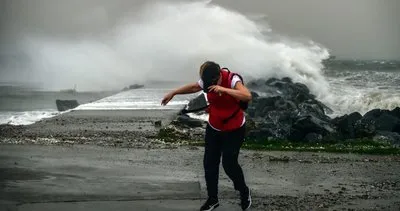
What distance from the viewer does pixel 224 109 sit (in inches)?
228

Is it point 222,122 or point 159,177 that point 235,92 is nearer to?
point 222,122

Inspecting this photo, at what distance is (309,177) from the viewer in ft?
27.5

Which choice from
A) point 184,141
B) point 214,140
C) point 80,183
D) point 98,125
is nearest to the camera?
point 214,140

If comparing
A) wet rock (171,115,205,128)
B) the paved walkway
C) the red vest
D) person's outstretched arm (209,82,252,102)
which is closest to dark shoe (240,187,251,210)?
the paved walkway

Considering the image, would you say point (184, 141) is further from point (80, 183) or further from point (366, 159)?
point (80, 183)

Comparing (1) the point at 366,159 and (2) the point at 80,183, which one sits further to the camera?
(1) the point at 366,159

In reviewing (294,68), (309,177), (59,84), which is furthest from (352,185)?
(59,84)

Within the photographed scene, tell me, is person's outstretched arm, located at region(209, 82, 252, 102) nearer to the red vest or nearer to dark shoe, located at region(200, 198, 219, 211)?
the red vest

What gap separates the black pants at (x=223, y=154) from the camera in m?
5.90

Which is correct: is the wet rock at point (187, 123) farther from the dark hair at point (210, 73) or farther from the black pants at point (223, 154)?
the dark hair at point (210, 73)

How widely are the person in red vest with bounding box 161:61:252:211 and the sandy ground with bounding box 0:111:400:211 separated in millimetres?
389

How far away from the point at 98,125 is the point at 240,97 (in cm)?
1093

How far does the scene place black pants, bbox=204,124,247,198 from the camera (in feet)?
19.4

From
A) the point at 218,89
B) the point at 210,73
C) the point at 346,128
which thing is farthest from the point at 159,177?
the point at 346,128
